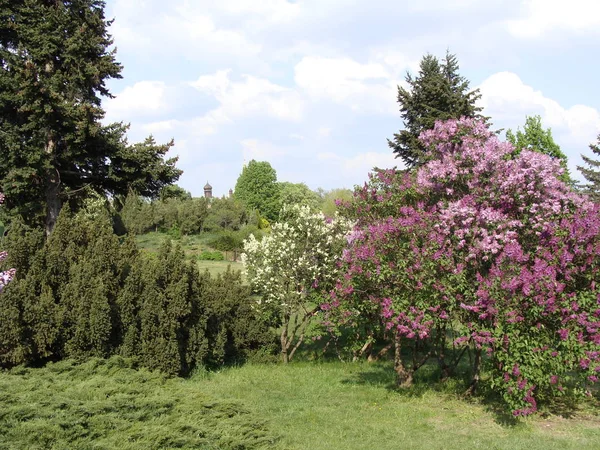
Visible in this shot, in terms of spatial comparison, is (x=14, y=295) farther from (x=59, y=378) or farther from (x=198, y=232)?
(x=198, y=232)

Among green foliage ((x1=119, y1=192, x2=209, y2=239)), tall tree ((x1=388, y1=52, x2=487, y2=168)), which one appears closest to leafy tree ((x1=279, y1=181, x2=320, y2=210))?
green foliage ((x1=119, y1=192, x2=209, y2=239))

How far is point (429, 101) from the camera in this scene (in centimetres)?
2586

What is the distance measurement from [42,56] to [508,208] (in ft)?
48.0

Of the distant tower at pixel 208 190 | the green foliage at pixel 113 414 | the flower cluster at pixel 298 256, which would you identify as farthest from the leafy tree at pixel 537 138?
the distant tower at pixel 208 190

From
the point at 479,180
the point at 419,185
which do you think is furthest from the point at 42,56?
the point at 479,180

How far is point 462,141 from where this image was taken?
30.3 feet

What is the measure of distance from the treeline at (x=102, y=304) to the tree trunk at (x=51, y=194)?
5792mm

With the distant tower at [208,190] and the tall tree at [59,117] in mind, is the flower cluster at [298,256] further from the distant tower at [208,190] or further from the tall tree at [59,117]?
the distant tower at [208,190]

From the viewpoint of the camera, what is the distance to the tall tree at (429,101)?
24.9m

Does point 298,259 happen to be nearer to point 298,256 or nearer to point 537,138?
point 298,256

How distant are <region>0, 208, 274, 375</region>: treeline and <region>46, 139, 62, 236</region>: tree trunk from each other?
19.0 feet

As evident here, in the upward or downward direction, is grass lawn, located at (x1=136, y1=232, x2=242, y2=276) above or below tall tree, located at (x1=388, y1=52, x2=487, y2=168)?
below

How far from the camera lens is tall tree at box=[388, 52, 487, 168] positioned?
81.7ft

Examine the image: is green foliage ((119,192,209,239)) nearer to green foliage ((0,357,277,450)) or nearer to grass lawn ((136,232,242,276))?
grass lawn ((136,232,242,276))
